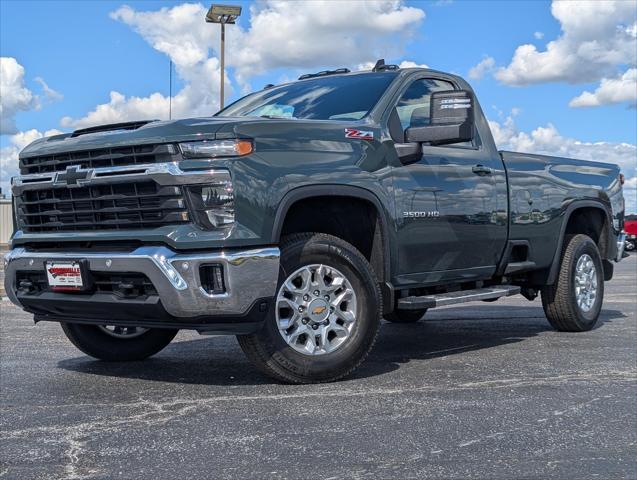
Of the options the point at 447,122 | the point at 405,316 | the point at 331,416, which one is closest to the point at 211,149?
the point at 331,416

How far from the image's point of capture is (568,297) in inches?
317

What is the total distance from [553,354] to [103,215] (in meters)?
3.61

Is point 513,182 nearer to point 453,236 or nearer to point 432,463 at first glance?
point 453,236

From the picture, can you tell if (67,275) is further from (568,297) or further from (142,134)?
(568,297)

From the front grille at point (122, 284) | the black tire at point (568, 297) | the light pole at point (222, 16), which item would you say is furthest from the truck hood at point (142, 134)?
the light pole at point (222, 16)

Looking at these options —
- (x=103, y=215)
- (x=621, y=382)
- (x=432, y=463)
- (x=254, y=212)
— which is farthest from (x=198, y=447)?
(x=621, y=382)

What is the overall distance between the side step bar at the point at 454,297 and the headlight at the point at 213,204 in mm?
1674

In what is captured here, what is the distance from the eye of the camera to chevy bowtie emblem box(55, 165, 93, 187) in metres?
5.23

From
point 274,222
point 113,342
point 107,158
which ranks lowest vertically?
point 113,342

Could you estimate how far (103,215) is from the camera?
5.25 metres

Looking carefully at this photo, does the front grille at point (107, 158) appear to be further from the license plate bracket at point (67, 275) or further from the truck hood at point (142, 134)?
the license plate bracket at point (67, 275)

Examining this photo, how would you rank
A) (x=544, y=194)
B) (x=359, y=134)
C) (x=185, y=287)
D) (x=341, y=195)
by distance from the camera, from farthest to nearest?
(x=544, y=194) → (x=359, y=134) → (x=341, y=195) → (x=185, y=287)

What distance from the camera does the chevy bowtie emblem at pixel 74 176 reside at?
523 centimetres

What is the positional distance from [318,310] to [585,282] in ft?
12.9
